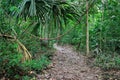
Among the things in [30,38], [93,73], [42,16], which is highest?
[42,16]

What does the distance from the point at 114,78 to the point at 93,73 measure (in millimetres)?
990

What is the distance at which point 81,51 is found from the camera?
44.2 feet

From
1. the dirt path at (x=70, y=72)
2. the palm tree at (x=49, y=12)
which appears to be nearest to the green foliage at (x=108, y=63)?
the dirt path at (x=70, y=72)

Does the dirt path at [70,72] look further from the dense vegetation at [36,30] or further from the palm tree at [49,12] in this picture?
the palm tree at [49,12]

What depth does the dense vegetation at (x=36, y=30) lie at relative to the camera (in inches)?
265

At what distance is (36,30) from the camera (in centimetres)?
985

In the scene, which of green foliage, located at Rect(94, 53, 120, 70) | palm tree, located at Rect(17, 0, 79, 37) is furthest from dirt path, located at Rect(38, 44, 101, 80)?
palm tree, located at Rect(17, 0, 79, 37)

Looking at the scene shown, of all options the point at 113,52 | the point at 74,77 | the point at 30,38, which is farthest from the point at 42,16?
the point at 113,52

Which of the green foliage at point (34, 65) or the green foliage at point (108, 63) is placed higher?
the green foliage at point (34, 65)

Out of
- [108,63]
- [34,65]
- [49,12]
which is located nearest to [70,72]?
[34,65]

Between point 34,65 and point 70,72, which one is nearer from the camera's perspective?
point 34,65

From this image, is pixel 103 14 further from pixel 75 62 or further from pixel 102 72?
pixel 102 72

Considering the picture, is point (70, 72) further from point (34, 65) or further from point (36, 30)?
point (36, 30)

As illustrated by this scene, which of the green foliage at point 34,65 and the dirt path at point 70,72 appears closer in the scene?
the green foliage at point 34,65
